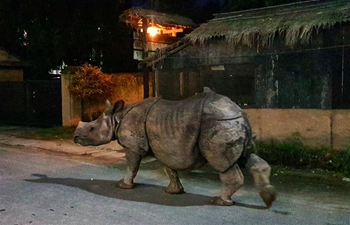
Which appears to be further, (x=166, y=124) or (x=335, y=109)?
(x=335, y=109)

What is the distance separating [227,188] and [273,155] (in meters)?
3.75

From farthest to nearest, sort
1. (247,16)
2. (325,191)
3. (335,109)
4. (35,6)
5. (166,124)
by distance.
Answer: (35,6) → (247,16) → (335,109) → (325,191) → (166,124)

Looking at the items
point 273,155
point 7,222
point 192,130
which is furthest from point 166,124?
point 273,155

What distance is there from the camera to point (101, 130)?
24.2 feet

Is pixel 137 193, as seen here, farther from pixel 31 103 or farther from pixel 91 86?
pixel 31 103

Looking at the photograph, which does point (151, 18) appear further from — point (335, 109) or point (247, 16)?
point (335, 109)

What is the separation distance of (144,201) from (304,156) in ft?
14.1

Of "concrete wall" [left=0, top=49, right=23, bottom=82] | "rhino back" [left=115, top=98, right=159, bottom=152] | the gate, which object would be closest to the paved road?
"rhino back" [left=115, top=98, right=159, bottom=152]

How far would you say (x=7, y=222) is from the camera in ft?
18.8

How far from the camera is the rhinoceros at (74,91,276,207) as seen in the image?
615 centimetres

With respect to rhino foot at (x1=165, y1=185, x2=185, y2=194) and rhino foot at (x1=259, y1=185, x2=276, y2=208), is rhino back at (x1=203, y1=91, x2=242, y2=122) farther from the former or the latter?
rhino foot at (x1=165, y1=185, x2=185, y2=194)

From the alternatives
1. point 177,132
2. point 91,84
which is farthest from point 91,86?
point 177,132

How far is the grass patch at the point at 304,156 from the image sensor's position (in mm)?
8852

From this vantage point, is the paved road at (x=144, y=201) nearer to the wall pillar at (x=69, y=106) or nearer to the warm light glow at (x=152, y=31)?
the wall pillar at (x=69, y=106)
